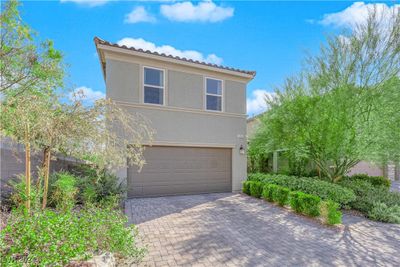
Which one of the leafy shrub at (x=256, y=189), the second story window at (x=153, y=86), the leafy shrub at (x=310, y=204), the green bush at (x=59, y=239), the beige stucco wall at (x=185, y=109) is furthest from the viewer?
the leafy shrub at (x=256, y=189)

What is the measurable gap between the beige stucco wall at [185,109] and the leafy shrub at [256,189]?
3.58 feet

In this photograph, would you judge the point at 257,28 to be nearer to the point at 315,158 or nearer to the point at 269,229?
the point at 315,158

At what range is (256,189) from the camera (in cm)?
914

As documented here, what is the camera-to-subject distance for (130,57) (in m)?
8.44

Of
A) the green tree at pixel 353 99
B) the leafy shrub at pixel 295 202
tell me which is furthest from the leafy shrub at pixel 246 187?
the green tree at pixel 353 99

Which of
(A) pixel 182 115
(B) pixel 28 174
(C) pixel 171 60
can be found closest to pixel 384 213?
(A) pixel 182 115

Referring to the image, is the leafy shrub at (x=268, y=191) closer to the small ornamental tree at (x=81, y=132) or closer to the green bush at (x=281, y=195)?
the green bush at (x=281, y=195)

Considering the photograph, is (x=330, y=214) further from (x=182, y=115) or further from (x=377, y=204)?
(x=182, y=115)

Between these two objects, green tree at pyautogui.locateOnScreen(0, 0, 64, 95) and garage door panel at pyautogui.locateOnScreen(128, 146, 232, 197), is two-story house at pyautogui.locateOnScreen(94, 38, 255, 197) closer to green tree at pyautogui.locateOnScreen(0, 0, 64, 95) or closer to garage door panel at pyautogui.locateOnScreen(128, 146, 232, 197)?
garage door panel at pyautogui.locateOnScreen(128, 146, 232, 197)

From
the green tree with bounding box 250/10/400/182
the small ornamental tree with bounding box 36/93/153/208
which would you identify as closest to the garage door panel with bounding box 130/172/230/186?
the green tree with bounding box 250/10/400/182

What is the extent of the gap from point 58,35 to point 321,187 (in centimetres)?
1099

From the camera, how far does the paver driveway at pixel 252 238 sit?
3.97 meters

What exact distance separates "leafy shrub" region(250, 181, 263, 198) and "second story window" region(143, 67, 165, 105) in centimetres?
537

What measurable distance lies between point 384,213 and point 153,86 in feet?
30.3
